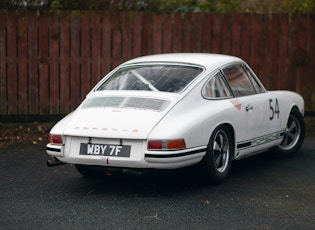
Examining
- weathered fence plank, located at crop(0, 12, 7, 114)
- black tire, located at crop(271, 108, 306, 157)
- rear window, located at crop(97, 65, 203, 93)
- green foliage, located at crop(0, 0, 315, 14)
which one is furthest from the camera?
green foliage, located at crop(0, 0, 315, 14)

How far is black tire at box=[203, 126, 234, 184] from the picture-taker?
6.88 meters

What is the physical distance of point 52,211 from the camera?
20.0 feet

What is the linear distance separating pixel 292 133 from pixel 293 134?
0.06 feet

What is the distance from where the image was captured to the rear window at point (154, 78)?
7.29 meters

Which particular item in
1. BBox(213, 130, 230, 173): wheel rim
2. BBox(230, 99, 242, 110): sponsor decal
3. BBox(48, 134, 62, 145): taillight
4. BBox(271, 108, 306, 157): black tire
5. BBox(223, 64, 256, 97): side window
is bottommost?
BBox(271, 108, 306, 157): black tire

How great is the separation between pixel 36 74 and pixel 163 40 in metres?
2.20

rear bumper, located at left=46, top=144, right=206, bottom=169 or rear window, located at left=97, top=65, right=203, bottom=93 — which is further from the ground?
rear window, located at left=97, top=65, right=203, bottom=93

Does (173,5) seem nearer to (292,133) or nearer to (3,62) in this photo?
(3,62)

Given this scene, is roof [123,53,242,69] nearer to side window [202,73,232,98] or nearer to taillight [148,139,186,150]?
side window [202,73,232,98]

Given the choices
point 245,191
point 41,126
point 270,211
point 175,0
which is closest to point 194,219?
point 270,211

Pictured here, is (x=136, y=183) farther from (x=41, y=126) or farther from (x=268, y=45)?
(x=268, y=45)

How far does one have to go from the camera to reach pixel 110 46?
445 inches

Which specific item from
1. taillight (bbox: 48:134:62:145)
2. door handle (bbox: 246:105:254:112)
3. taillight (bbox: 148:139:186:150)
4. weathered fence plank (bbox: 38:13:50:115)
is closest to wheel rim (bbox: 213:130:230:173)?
door handle (bbox: 246:105:254:112)

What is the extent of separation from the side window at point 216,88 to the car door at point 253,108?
0.39ft
